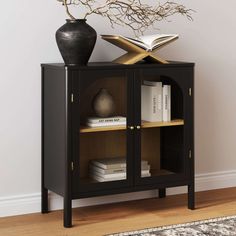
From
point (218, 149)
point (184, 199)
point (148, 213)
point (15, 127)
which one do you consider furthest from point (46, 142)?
point (218, 149)

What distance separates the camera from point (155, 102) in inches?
130

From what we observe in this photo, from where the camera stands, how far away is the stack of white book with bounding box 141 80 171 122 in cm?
328

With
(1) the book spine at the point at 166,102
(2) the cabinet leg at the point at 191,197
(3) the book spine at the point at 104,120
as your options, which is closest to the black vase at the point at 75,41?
(3) the book spine at the point at 104,120

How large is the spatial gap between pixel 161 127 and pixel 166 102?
0.25m

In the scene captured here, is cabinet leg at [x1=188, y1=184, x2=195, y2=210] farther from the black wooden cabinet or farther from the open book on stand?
the open book on stand

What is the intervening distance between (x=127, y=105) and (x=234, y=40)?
3.55ft

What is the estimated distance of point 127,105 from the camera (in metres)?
3.13

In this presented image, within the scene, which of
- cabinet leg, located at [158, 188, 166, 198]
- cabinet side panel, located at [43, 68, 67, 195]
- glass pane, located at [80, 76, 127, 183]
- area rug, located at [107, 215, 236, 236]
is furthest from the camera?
cabinet leg, located at [158, 188, 166, 198]

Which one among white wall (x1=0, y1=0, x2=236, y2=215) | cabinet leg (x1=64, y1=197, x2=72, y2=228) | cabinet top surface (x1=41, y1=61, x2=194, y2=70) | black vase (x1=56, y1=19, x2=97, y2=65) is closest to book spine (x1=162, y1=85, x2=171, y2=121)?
cabinet top surface (x1=41, y1=61, x2=194, y2=70)

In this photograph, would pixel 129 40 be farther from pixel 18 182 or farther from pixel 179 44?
pixel 18 182

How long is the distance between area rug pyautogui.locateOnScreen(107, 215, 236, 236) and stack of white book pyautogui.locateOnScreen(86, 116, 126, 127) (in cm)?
57

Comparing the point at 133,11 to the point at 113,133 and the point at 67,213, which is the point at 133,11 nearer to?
the point at 113,133

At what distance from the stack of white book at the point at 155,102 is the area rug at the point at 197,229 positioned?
0.60 meters

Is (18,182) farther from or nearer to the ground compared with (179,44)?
nearer to the ground
